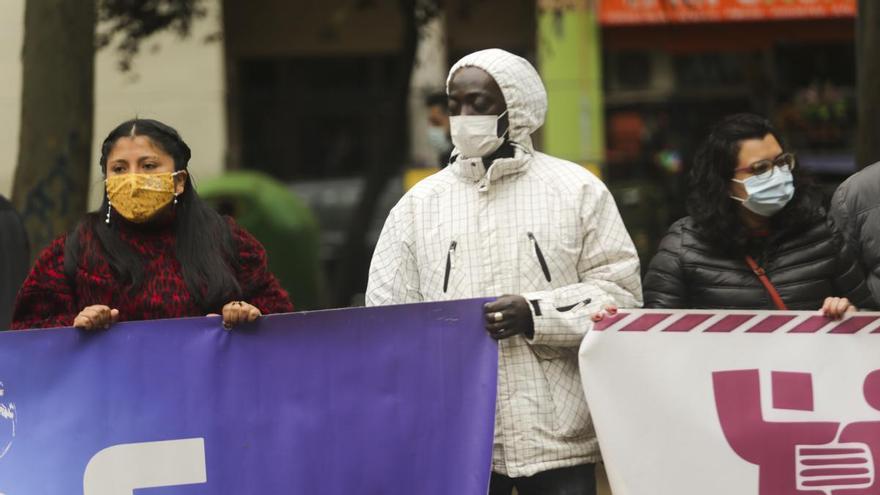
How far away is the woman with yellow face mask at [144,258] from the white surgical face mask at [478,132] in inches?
27.5

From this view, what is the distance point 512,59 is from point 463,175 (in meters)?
0.35

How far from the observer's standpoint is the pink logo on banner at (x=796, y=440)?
431cm

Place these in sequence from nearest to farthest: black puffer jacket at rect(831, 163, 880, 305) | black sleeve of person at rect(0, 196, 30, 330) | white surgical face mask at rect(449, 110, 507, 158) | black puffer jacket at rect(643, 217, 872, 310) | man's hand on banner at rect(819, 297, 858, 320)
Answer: white surgical face mask at rect(449, 110, 507, 158) < man's hand on banner at rect(819, 297, 858, 320) < black puffer jacket at rect(643, 217, 872, 310) < black puffer jacket at rect(831, 163, 880, 305) < black sleeve of person at rect(0, 196, 30, 330)

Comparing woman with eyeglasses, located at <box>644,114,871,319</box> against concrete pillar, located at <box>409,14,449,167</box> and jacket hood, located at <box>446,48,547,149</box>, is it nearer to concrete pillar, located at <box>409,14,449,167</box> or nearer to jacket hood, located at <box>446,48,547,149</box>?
jacket hood, located at <box>446,48,547,149</box>

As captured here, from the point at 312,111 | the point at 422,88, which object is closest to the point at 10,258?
the point at 422,88

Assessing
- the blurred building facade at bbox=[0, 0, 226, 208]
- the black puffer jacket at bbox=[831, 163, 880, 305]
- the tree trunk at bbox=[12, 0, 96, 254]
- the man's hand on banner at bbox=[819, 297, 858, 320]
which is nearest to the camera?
the man's hand on banner at bbox=[819, 297, 858, 320]

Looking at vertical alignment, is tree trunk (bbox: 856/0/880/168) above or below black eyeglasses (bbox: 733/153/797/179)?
above

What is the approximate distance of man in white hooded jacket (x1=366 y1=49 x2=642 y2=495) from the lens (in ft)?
13.5

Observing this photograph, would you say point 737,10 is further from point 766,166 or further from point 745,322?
point 745,322

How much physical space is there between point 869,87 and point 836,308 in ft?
12.2

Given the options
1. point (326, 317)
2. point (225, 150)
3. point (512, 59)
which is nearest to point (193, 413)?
point (326, 317)

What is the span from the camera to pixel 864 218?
4.75 m

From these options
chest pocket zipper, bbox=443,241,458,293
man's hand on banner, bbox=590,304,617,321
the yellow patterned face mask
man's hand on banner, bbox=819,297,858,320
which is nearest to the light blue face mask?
man's hand on banner, bbox=819,297,858,320

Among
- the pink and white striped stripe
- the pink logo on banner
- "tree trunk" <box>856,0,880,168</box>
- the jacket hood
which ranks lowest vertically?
the pink logo on banner
